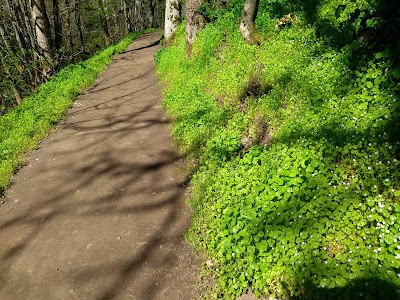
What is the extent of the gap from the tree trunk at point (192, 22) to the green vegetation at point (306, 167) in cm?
438

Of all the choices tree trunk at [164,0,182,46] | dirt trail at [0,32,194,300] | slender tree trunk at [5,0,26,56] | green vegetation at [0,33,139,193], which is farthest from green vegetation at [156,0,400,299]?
slender tree trunk at [5,0,26,56]

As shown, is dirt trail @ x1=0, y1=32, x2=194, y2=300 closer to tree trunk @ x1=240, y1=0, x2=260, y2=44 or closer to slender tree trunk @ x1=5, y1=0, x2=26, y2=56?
tree trunk @ x1=240, y1=0, x2=260, y2=44

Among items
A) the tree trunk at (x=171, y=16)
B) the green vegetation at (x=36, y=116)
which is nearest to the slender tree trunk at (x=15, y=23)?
the green vegetation at (x=36, y=116)

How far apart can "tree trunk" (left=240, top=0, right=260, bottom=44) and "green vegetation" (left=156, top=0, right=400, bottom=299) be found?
95cm

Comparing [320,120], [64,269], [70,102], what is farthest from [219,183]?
[70,102]

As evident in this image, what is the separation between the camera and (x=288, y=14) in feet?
28.6

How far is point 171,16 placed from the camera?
15297 millimetres

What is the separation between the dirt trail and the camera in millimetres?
4480

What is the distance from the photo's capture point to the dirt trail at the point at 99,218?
4480 mm

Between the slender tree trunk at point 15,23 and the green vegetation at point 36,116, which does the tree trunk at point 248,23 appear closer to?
the green vegetation at point 36,116

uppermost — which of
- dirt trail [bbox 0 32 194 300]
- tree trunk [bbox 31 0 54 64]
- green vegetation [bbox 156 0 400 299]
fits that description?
tree trunk [bbox 31 0 54 64]

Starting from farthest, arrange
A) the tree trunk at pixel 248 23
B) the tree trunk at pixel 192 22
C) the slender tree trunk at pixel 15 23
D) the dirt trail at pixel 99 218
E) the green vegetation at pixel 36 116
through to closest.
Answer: the slender tree trunk at pixel 15 23, the tree trunk at pixel 192 22, the tree trunk at pixel 248 23, the green vegetation at pixel 36 116, the dirt trail at pixel 99 218

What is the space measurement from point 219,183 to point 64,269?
9.16ft

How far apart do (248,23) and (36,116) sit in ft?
24.5
